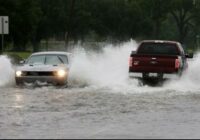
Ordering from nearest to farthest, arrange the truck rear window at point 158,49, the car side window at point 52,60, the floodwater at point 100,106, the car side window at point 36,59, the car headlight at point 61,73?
the floodwater at point 100,106 < the car headlight at point 61,73 < the car side window at point 52,60 < the car side window at point 36,59 < the truck rear window at point 158,49

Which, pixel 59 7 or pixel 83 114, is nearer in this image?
pixel 83 114

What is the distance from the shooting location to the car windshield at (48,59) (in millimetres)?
26500

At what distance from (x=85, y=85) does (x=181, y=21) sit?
3814 inches

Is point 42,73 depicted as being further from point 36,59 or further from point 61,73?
point 36,59

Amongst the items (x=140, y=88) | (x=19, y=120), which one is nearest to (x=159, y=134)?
(x=19, y=120)

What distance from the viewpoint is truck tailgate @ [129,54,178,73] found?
1007 inches

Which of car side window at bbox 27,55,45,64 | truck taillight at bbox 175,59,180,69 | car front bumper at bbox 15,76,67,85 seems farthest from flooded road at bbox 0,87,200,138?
car side window at bbox 27,55,45,64

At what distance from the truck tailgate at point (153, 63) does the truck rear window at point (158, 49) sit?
4.84 ft

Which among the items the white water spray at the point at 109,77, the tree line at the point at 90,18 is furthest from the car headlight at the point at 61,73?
the tree line at the point at 90,18

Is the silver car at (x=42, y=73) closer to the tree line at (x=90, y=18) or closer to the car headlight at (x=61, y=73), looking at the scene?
the car headlight at (x=61, y=73)

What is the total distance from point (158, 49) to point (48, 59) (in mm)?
4657

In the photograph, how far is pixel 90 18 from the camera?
8869 cm

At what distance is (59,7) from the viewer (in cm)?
8444

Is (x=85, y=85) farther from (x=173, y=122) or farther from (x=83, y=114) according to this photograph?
(x=173, y=122)
